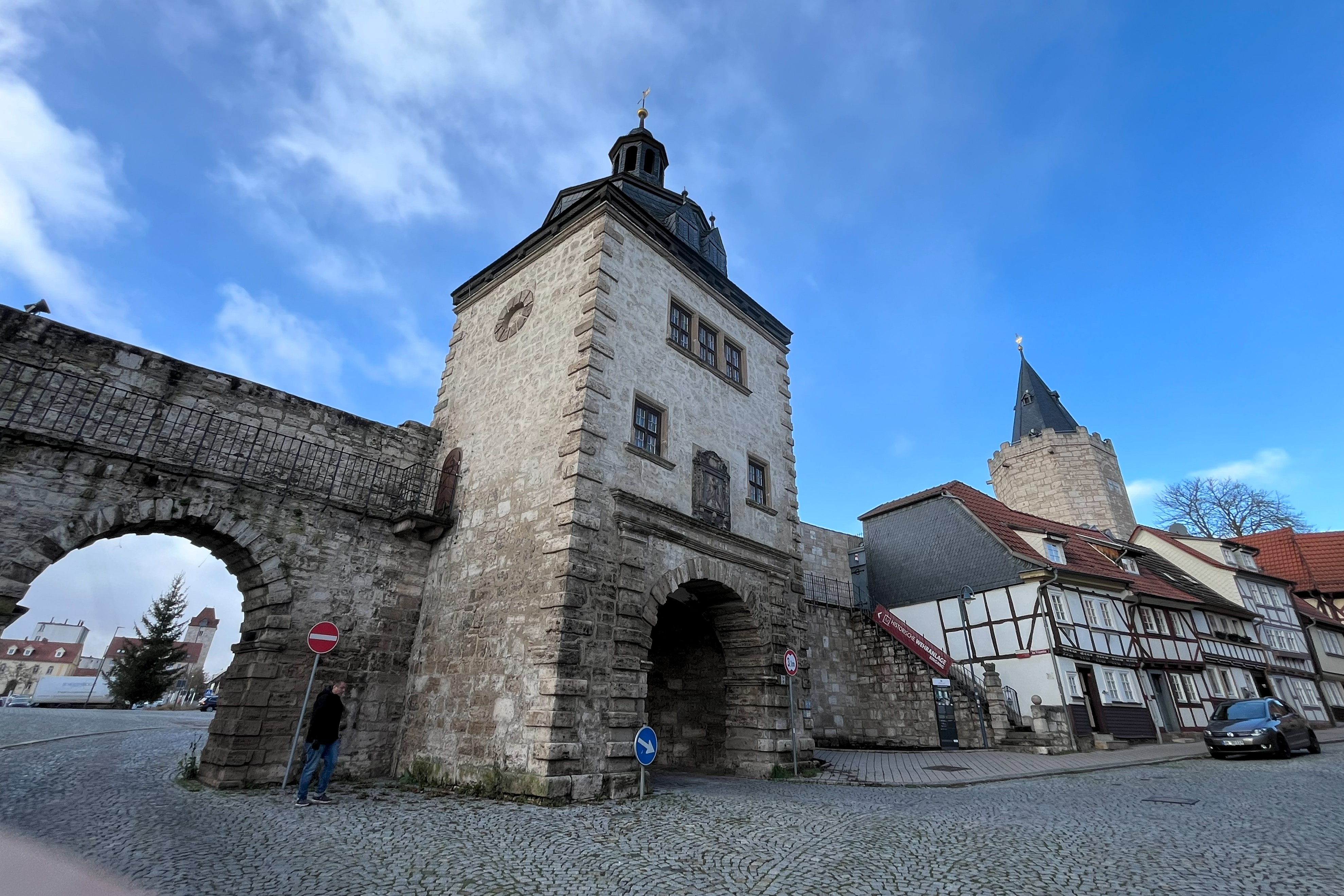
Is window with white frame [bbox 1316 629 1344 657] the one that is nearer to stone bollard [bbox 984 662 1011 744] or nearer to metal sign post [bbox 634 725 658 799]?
stone bollard [bbox 984 662 1011 744]

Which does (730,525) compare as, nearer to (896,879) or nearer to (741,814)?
(741,814)

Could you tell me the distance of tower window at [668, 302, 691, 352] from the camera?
13.4m

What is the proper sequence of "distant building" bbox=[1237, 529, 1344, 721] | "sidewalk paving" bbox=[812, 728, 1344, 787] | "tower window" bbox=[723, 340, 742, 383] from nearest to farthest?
1. "sidewalk paving" bbox=[812, 728, 1344, 787]
2. "tower window" bbox=[723, 340, 742, 383]
3. "distant building" bbox=[1237, 529, 1344, 721]

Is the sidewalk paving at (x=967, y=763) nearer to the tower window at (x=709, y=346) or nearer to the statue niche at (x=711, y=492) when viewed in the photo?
the statue niche at (x=711, y=492)

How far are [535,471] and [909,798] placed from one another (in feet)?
24.5

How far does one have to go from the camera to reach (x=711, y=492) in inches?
493

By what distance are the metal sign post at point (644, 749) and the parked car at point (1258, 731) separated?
13.4 meters

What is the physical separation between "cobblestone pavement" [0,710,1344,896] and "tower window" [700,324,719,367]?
852 cm

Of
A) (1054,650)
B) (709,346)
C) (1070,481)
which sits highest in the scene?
(1070,481)

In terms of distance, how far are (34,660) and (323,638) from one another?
108704 millimetres

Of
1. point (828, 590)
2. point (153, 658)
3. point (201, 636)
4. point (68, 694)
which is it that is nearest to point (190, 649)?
point (201, 636)

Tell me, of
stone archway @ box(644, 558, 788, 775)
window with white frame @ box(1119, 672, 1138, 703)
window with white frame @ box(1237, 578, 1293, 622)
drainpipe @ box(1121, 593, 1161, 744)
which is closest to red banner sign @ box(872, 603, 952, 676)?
window with white frame @ box(1119, 672, 1138, 703)

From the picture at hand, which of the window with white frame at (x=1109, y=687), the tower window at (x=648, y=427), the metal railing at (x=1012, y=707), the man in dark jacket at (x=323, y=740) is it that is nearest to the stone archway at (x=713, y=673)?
the tower window at (x=648, y=427)

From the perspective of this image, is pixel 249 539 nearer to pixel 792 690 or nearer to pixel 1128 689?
pixel 792 690
